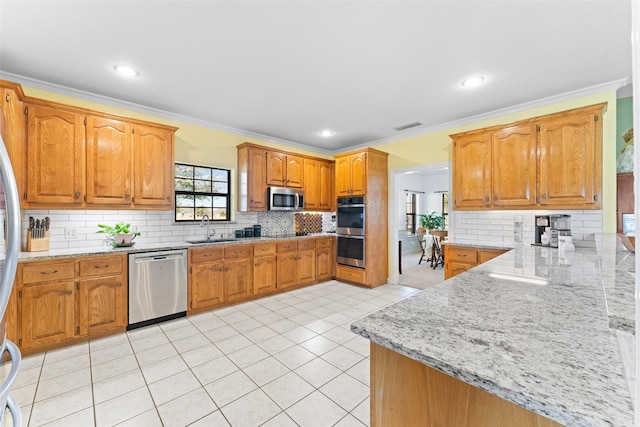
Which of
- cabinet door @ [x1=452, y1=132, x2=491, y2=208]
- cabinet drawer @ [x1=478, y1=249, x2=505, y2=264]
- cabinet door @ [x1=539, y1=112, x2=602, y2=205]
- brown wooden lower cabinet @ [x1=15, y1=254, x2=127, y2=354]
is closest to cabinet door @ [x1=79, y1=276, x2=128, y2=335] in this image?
brown wooden lower cabinet @ [x1=15, y1=254, x2=127, y2=354]

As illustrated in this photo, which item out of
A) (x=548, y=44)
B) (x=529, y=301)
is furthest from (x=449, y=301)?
(x=548, y=44)

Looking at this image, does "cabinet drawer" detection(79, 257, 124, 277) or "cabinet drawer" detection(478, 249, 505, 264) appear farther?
"cabinet drawer" detection(478, 249, 505, 264)

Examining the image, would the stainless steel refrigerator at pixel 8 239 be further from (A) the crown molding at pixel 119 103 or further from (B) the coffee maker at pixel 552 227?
(B) the coffee maker at pixel 552 227

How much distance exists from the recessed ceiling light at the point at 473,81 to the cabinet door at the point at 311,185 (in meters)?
2.84

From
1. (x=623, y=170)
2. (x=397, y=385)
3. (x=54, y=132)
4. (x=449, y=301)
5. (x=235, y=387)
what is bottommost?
(x=235, y=387)

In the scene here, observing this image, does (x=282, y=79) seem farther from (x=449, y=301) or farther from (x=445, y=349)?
(x=445, y=349)

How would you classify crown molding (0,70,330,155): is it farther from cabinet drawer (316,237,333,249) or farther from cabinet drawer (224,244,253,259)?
cabinet drawer (316,237,333,249)

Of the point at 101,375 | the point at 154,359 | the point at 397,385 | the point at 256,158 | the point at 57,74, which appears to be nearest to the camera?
the point at 397,385

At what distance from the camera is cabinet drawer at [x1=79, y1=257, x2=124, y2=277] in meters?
2.67

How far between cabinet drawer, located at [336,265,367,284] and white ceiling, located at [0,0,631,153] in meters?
2.67

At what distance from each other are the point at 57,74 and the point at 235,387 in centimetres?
346

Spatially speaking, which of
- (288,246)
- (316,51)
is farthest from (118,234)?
(316,51)

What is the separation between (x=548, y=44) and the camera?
7.30 feet

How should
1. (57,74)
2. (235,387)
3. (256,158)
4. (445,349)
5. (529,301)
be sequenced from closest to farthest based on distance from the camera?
(445,349) → (529,301) → (235,387) → (57,74) → (256,158)
